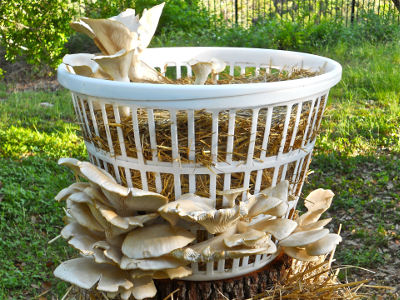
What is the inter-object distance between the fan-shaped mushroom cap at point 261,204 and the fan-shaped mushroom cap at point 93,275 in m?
0.52

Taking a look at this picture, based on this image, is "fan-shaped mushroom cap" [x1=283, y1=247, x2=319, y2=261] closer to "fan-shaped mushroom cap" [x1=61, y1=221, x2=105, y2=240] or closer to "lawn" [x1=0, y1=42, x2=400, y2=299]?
"lawn" [x1=0, y1=42, x2=400, y2=299]

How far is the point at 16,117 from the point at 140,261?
379cm

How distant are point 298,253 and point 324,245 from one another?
0.57 feet

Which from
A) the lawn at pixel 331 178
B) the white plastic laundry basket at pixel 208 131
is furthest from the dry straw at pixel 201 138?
the lawn at pixel 331 178

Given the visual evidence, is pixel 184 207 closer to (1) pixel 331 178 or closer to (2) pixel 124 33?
(2) pixel 124 33

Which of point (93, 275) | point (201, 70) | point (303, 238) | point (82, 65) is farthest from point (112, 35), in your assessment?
point (303, 238)

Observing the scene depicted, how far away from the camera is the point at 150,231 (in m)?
1.33

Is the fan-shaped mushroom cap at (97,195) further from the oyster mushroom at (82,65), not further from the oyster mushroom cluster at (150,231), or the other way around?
the oyster mushroom at (82,65)

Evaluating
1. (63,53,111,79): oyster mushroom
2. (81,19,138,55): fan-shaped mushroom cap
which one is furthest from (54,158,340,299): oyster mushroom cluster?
(81,19,138,55): fan-shaped mushroom cap

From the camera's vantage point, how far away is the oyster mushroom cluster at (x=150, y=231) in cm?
127

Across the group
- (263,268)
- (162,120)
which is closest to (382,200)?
(263,268)

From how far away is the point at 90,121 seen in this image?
1473mm

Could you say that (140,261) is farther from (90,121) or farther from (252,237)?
(90,121)

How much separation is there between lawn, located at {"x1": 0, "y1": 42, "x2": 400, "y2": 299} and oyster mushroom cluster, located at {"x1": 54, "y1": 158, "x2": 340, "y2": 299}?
54 cm
